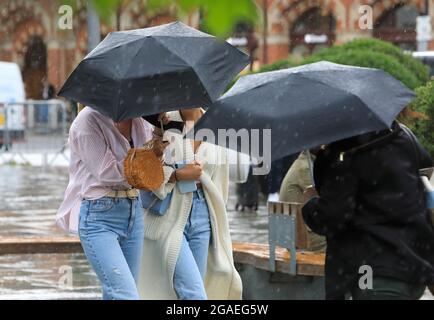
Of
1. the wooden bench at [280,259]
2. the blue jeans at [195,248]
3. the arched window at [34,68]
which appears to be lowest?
the arched window at [34,68]

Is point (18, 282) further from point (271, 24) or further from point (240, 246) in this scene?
point (271, 24)

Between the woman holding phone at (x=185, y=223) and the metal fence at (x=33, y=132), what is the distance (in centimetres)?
1747

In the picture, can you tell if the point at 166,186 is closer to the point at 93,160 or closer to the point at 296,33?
the point at 93,160

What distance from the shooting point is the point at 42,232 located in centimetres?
1410

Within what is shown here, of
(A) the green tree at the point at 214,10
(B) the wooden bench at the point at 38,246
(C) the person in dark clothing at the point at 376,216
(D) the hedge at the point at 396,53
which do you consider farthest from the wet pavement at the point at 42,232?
(A) the green tree at the point at 214,10

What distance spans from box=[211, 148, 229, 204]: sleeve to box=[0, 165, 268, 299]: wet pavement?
2.46 meters

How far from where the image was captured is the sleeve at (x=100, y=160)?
Result: 6.69 meters

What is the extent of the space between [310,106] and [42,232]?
854 centimetres

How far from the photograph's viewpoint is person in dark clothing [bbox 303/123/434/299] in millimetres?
5660

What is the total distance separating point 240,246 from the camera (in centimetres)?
998

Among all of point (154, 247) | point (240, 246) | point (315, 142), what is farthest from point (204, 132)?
point (240, 246)

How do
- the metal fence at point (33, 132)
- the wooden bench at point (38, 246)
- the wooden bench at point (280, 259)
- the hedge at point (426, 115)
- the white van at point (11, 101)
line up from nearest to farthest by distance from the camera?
the wooden bench at point (280, 259) → the wooden bench at point (38, 246) → the hedge at point (426, 115) → the metal fence at point (33, 132) → the white van at point (11, 101)

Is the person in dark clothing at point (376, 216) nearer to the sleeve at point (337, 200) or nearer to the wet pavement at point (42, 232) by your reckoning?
the sleeve at point (337, 200)

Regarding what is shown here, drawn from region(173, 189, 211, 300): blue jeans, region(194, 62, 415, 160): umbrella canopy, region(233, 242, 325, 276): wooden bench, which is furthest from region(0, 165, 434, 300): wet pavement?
region(194, 62, 415, 160): umbrella canopy
